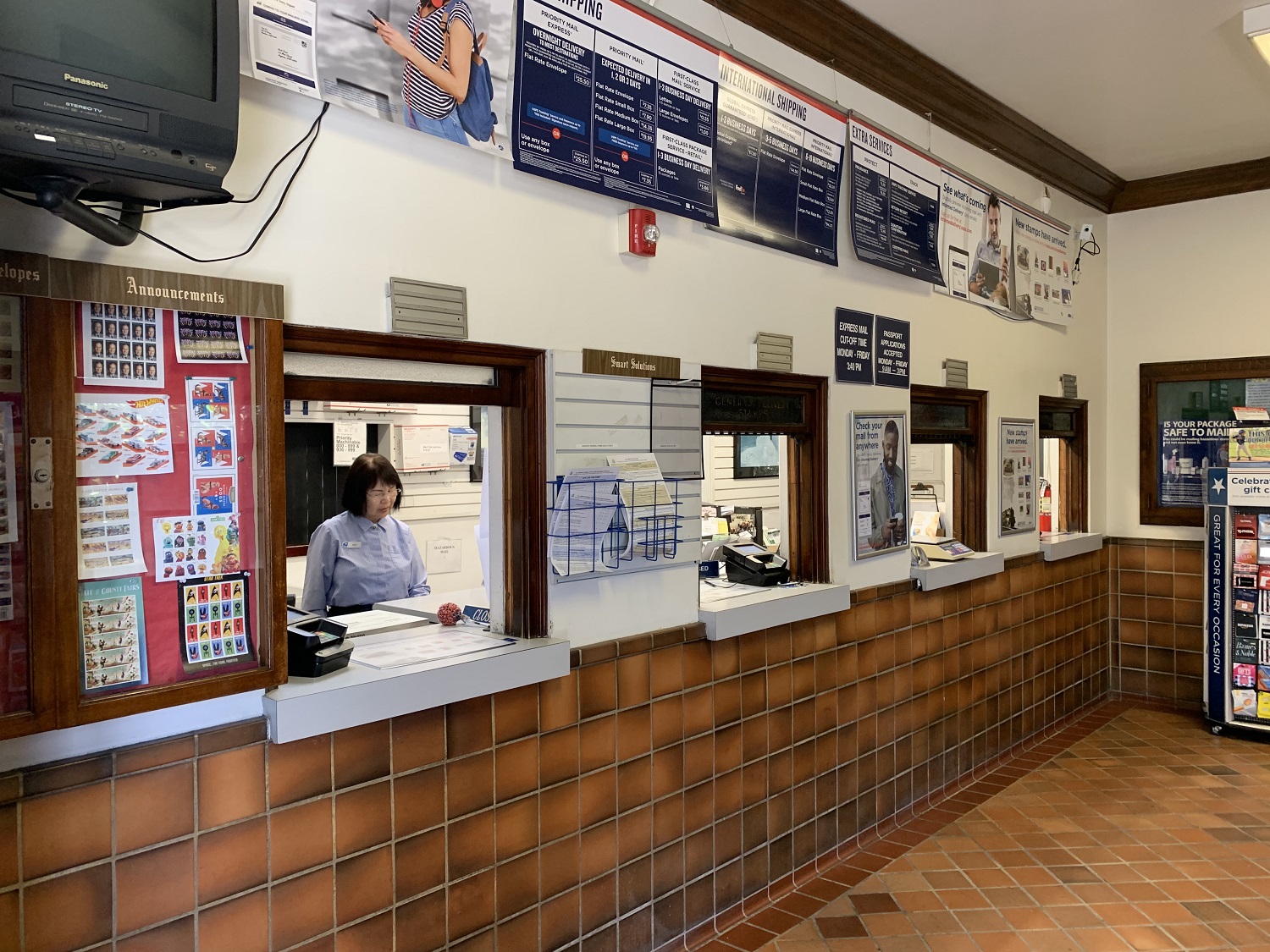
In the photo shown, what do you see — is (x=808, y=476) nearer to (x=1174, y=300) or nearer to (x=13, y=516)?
(x=13, y=516)

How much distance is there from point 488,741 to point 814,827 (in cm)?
199

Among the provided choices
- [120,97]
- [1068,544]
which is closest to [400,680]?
[120,97]

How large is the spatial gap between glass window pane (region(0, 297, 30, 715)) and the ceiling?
357 centimetres

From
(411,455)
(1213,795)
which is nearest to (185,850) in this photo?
(411,455)

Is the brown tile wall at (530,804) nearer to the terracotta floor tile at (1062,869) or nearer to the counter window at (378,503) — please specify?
the terracotta floor tile at (1062,869)

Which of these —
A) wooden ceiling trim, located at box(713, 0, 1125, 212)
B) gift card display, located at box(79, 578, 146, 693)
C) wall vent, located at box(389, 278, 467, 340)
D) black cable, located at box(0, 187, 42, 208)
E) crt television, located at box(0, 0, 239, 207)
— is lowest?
gift card display, located at box(79, 578, 146, 693)

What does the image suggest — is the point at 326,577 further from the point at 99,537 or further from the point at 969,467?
the point at 969,467

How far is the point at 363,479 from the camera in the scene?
15.0ft

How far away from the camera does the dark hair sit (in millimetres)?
4559

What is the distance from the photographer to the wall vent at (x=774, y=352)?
12.3ft

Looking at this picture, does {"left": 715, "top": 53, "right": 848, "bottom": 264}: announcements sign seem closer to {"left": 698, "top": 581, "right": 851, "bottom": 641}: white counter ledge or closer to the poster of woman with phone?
the poster of woman with phone

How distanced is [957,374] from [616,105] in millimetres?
2831

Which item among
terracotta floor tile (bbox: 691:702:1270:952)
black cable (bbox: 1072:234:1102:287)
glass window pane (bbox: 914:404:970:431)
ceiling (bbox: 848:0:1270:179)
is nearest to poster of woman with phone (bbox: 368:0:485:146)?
ceiling (bbox: 848:0:1270:179)

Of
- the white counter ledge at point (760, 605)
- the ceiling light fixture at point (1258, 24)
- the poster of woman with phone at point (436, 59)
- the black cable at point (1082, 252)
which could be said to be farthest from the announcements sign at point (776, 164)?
the black cable at point (1082, 252)
